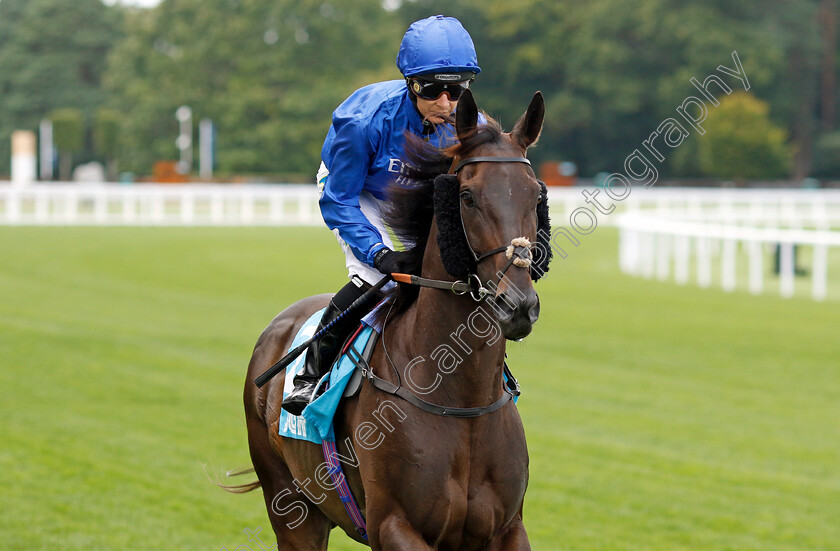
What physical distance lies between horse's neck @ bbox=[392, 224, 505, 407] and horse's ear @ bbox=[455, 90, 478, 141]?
31 cm

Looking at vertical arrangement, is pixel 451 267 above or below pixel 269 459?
above

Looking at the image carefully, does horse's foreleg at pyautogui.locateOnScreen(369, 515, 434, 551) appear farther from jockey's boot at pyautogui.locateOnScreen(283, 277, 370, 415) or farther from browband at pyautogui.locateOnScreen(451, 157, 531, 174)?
browband at pyautogui.locateOnScreen(451, 157, 531, 174)

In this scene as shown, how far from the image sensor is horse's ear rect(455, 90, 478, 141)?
311 cm

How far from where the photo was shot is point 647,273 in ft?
59.8

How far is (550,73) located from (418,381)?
48.4m

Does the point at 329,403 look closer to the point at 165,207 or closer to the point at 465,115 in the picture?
the point at 465,115

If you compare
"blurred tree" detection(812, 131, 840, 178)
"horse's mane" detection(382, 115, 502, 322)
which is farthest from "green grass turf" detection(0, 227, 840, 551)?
"blurred tree" detection(812, 131, 840, 178)

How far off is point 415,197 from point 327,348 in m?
0.71

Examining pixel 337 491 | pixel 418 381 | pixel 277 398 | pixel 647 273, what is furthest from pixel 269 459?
pixel 647 273

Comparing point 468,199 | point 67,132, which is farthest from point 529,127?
point 67,132

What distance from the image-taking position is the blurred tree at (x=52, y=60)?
2391 inches

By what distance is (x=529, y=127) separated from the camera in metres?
3.21

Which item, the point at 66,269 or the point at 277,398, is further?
the point at 66,269

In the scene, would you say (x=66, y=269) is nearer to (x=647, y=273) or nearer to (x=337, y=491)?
(x=647, y=273)
